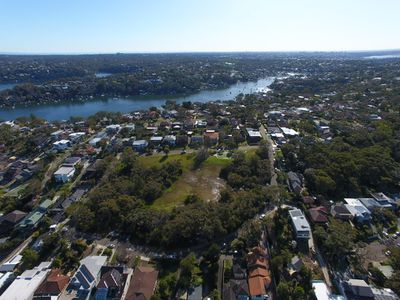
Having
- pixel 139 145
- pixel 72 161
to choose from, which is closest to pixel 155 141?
pixel 139 145

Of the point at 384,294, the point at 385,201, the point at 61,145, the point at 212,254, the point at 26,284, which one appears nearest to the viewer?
the point at 384,294

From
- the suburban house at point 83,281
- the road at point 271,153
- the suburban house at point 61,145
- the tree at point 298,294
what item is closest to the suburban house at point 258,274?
the tree at point 298,294

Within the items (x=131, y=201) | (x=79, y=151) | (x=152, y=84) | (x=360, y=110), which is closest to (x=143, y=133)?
(x=79, y=151)

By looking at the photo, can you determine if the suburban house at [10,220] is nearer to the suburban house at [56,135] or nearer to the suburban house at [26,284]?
the suburban house at [26,284]

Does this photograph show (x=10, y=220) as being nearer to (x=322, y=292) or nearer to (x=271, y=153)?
(x=322, y=292)

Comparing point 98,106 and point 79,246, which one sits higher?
point 79,246

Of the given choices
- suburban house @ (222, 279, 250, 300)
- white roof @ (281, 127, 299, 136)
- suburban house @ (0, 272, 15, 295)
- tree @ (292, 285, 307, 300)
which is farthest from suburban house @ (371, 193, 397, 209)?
suburban house @ (0, 272, 15, 295)

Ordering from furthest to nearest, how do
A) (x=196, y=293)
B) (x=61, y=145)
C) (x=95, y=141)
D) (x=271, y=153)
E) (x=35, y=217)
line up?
(x=95, y=141) → (x=61, y=145) → (x=271, y=153) → (x=35, y=217) → (x=196, y=293)
